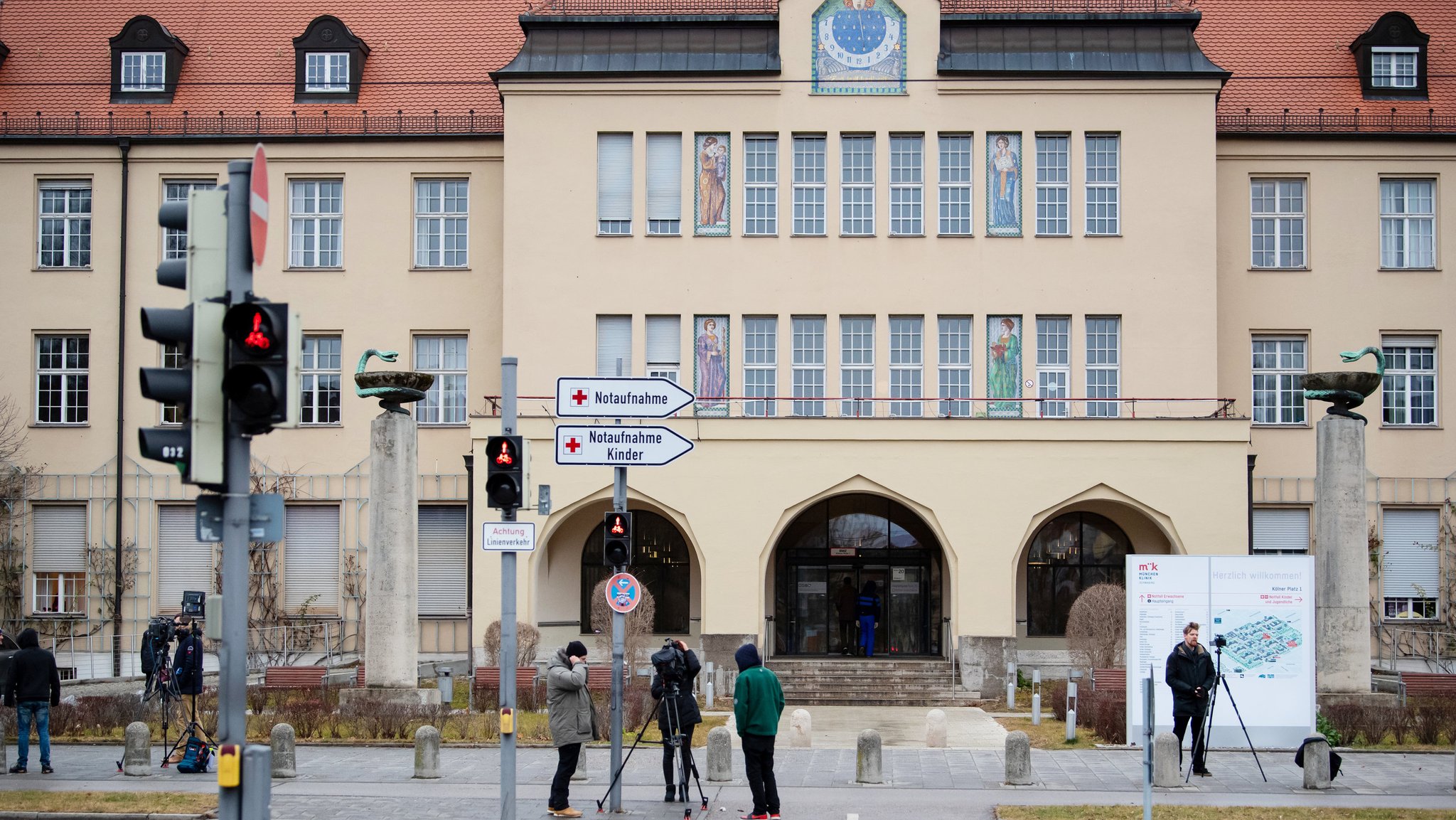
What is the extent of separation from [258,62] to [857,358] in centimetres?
1685

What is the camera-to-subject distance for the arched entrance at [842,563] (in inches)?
1304

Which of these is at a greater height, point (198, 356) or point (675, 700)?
point (198, 356)

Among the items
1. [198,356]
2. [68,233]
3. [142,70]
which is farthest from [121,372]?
[198,356]

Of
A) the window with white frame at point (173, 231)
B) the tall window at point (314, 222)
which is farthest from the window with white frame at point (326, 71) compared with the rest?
the window with white frame at point (173, 231)

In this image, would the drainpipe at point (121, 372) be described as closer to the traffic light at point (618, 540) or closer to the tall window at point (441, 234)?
the tall window at point (441, 234)

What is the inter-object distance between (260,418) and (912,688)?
2316cm

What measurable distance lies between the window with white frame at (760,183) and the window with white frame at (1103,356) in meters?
7.22

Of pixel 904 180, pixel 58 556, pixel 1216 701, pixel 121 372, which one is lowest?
pixel 1216 701

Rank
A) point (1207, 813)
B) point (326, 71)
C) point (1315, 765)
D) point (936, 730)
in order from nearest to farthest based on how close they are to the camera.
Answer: point (1207, 813)
point (1315, 765)
point (936, 730)
point (326, 71)

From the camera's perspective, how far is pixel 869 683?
97.5ft

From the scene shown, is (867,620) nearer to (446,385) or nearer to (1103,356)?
(1103,356)

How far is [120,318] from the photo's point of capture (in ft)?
113

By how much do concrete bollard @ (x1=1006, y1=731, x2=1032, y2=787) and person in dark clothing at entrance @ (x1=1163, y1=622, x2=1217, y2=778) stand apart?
1813 millimetres

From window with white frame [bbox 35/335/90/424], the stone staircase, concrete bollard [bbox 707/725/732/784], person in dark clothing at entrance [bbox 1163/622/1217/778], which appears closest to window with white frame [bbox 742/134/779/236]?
the stone staircase
